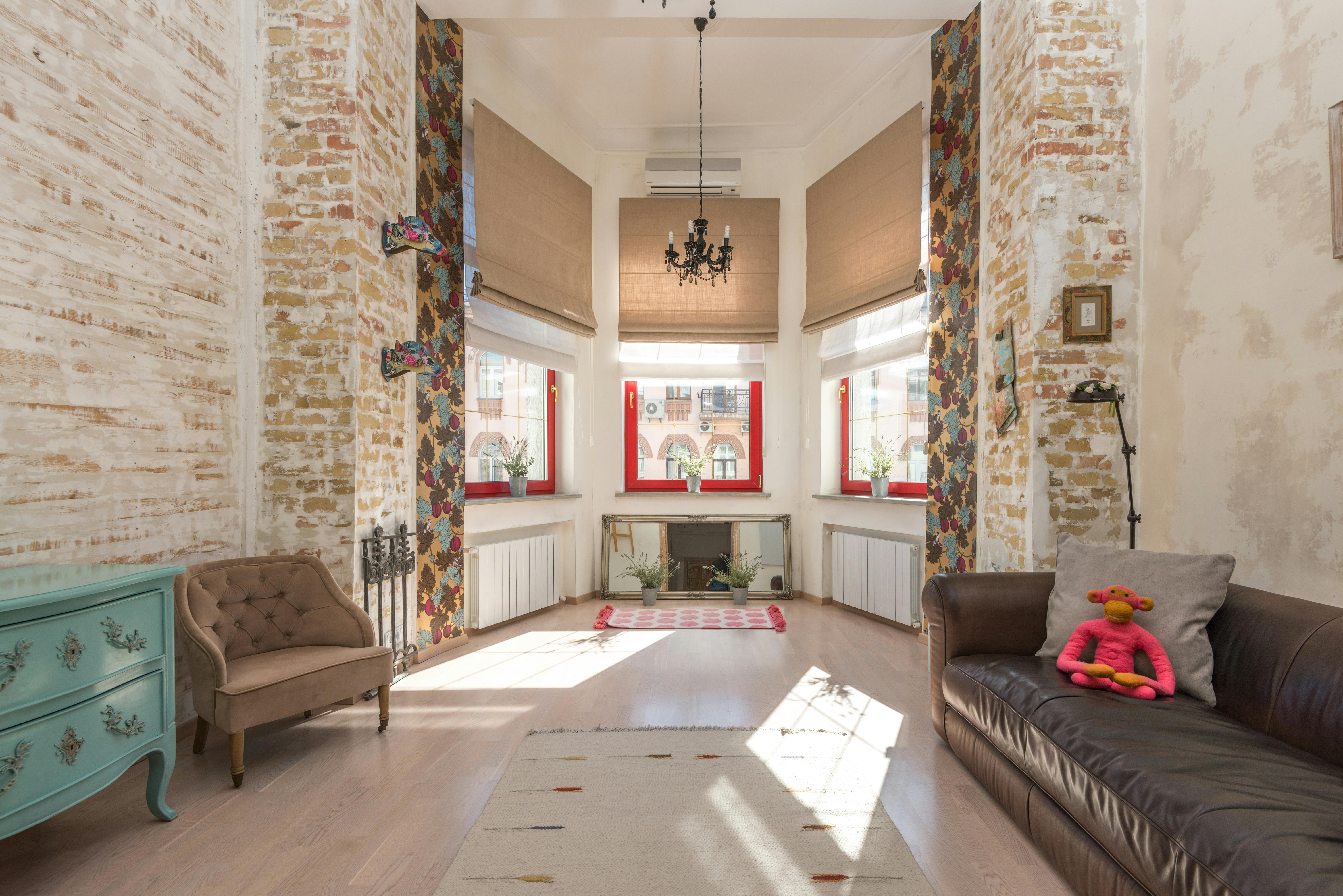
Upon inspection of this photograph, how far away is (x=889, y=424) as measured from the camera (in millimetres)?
4969

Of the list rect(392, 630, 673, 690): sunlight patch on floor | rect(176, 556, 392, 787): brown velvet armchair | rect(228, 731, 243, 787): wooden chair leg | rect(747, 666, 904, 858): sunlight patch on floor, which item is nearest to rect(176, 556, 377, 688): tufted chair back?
rect(176, 556, 392, 787): brown velvet armchair

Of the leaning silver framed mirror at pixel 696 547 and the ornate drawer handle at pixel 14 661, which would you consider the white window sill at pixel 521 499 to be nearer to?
the leaning silver framed mirror at pixel 696 547

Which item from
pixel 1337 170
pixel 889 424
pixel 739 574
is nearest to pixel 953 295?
pixel 889 424

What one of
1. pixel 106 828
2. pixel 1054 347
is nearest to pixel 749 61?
pixel 1054 347

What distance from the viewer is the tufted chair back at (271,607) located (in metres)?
2.60

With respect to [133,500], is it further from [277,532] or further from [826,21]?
[826,21]

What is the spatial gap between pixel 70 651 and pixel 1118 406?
395 cm

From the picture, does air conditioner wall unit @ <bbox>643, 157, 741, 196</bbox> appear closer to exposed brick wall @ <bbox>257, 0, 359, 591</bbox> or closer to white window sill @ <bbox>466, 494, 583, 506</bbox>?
white window sill @ <bbox>466, 494, 583, 506</bbox>

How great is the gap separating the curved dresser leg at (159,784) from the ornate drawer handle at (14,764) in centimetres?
45

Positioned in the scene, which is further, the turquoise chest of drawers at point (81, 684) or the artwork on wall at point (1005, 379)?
the artwork on wall at point (1005, 379)

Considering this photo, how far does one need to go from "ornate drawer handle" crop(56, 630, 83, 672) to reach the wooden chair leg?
67 cm

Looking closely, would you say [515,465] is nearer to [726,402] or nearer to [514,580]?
[514,580]

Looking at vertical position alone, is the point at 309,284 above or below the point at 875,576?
above

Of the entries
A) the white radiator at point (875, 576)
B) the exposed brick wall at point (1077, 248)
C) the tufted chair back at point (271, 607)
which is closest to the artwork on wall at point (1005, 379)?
the exposed brick wall at point (1077, 248)
